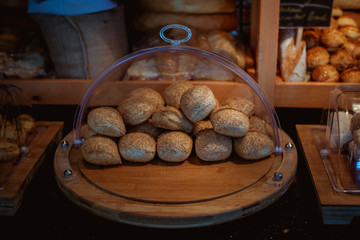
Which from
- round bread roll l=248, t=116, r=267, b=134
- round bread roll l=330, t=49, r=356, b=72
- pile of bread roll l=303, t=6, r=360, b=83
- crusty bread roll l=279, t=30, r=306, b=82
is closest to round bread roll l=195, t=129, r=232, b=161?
round bread roll l=248, t=116, r=267, b=134

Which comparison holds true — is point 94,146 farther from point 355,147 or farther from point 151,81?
point 355,147

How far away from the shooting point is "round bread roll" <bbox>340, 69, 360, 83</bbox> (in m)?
1.60

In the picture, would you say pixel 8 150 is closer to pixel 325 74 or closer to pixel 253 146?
pixel 253 146

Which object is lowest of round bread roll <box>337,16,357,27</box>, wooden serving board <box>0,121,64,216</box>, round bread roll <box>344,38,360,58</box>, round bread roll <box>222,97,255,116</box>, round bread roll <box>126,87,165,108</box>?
wooden serving board <box>0,121,64,216</box>

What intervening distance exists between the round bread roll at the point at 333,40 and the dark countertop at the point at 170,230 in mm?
815

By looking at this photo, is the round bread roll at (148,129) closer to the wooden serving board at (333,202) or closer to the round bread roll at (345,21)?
the wooden serving board at (333,202)

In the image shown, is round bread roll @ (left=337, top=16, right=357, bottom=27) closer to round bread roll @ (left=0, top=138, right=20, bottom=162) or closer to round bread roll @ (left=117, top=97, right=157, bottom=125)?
round bread roll @ (left=117, top=97, right=157, bottom=125)

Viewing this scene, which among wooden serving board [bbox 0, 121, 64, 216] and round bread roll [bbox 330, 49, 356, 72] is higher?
round bread roll [bbox 330, 49, 356, 72]

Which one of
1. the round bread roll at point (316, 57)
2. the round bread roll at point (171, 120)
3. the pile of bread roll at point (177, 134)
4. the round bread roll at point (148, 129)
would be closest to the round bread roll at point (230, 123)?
the pile of bread roll at point (177, 134)

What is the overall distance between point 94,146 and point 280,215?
2.21 ft

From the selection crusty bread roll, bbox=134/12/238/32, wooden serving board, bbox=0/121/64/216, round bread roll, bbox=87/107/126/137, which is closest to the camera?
wooden serving board, bbox=0/121/64/216

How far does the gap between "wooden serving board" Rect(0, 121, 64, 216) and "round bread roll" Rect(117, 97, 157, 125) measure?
39 cm

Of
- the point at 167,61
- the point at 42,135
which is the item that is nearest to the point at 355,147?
the point at 167,61

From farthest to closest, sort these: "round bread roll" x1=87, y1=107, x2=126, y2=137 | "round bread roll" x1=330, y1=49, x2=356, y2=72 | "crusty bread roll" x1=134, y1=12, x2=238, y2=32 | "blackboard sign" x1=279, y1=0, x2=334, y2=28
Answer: "crusty bread roll" x1=134, y1=12, x2=238, y2=32 < "round bread roll" x1=330, y1=49, x2=356, y2=72 < "blackboard sign" x1=279, y1=0, x2=334, y2=28 < "round bread roll" x1=87, y1=107, x2=126, y2=137
